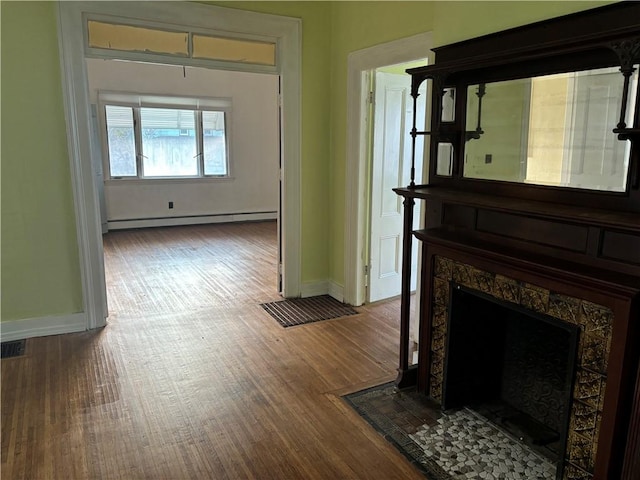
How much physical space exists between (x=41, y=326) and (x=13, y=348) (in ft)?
0.79

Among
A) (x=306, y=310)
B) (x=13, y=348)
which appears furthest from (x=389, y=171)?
(x=13, y=348)

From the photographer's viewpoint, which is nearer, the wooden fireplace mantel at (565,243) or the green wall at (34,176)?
the wooden fireplace mantel at (565,243)

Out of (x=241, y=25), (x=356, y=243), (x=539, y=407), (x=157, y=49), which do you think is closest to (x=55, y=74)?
(x=157, y=49)

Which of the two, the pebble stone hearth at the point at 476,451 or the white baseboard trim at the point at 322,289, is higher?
the white baseboard trim at the point at 322,289

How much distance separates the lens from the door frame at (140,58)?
332 cm

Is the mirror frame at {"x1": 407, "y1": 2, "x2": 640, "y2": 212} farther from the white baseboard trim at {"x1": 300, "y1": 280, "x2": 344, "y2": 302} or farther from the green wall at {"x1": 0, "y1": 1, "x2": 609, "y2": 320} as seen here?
the white baseboard trim at {"x1": 300, "y1": 280, "x2": 344, "y2": 302}

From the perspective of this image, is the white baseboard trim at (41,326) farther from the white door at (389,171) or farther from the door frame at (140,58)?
the white door at (389,171)

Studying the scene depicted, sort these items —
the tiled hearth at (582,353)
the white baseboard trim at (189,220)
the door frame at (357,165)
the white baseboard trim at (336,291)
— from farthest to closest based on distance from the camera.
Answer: the white baseboard trim at (189,220)
the white baseboard trim at (336,291)
the door frame at (357,165)
the tiled hearth at (582,353)

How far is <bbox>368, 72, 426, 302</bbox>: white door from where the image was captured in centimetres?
399

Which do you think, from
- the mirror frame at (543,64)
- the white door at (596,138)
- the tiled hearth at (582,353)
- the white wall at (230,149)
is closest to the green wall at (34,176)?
the mirror frame at (543,64)

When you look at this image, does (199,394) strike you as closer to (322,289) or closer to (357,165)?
(322,289)

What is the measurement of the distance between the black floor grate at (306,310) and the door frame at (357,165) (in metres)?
0.16

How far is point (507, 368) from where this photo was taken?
2574 millimetres

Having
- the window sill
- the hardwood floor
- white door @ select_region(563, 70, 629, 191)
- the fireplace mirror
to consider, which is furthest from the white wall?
white door @ select_region(563, 70, 629, 191)
